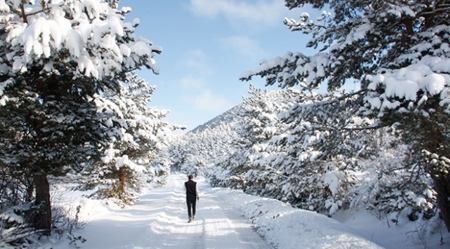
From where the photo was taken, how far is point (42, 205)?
20.5 feet

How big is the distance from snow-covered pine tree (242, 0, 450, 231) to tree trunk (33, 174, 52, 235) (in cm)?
553

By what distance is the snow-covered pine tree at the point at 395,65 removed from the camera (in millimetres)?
4305

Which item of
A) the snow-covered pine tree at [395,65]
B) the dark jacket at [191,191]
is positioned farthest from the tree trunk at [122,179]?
the snow-covered pine tree at [395,65]

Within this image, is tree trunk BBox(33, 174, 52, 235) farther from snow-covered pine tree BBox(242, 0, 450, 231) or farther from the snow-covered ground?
snow-covered pine tree BBox(242, 0, 450, 231)

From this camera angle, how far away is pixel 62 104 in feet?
20.8

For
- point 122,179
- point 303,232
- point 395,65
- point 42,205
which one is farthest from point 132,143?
point 395,65

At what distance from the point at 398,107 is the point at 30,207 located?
7611 mm

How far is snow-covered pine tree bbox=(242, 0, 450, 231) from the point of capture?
4305 millimetres

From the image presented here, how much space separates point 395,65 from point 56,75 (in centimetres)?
737

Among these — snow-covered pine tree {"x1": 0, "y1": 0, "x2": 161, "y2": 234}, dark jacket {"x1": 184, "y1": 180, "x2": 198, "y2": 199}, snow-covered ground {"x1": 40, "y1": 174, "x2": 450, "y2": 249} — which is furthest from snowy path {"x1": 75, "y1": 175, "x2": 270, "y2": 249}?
snow-covered pine tree {"x1": 0, "y1": 0, "x2": 161, "y2": 234}

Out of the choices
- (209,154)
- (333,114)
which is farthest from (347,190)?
(209,154)

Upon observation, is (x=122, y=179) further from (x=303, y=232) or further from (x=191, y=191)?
(x=303, y=232)

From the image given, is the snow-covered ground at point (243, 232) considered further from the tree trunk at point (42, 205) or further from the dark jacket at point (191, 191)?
the dark jacket at point (191, 191)

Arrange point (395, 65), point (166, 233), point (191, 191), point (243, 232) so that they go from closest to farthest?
point (395, 65)
point (166, 233)
point (243, 232)
point (191, 191)
